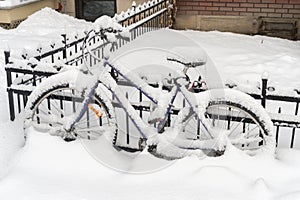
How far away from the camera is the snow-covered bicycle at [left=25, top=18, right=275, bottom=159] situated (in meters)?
4.06

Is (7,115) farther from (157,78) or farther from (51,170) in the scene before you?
(157,78)

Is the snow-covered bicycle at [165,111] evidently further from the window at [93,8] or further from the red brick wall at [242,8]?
the window at [93,8]

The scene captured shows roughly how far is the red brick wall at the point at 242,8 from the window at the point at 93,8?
8.46ft

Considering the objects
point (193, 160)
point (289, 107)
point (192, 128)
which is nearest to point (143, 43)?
point (289, 107)

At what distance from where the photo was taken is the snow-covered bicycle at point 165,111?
13.3 ft

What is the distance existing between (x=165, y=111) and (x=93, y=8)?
881cm

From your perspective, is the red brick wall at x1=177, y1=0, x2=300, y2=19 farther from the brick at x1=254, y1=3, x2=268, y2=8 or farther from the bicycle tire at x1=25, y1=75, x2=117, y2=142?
the bicycle tire at x1=25, y1=75, x2=117, y2=142

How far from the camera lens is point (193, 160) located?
13.5 feet

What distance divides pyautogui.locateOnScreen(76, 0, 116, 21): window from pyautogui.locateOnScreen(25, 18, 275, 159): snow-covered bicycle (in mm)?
8013

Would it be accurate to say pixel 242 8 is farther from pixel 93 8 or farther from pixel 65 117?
pixel 65 117

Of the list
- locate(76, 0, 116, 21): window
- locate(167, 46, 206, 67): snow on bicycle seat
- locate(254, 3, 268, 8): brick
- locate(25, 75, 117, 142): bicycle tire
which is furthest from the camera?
locate(76, 0, 116, 21): window

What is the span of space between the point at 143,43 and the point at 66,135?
459cm

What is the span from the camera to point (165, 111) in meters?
4.13

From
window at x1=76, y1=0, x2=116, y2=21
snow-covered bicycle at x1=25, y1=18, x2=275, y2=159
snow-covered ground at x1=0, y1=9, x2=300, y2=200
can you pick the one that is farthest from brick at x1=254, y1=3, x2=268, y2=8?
snow-covered ground at x1=0, y1=9, x2=300, y2=200
